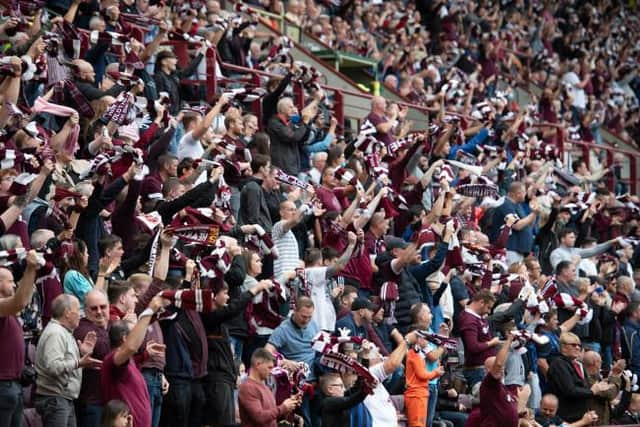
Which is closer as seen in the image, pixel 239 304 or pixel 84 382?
pixel 84 382

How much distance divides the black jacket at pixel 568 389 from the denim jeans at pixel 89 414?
5.62m

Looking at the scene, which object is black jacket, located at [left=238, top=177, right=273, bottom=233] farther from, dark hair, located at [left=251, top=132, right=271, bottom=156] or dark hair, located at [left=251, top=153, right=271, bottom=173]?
dark hair, located at [left=251, top=132, right=271, bottom=156]

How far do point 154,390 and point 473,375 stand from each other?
173 inches

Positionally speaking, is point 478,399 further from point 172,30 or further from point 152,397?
point 172,30

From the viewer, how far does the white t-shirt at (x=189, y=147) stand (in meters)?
14.0

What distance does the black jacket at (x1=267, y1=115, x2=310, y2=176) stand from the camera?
15.5m

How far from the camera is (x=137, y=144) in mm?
13234

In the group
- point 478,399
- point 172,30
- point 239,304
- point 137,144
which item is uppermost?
point 172,30

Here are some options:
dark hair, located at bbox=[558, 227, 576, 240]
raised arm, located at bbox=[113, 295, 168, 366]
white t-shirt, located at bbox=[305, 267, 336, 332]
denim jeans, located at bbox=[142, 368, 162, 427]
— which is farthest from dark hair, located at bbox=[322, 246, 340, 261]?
dark hair, located at bbox=[558, 227, 576, 240]

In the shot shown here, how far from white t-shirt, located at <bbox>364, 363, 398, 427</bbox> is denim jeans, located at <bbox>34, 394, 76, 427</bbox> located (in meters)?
2.97

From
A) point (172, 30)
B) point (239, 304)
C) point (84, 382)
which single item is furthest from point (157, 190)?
point (172, 30)

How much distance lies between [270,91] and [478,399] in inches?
241

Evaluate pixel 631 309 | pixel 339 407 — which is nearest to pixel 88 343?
pixel 339 407

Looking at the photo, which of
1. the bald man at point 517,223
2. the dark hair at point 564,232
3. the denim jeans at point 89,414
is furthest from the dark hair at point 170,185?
the dark hair at point 564,232
